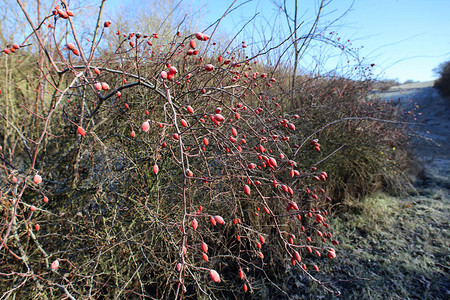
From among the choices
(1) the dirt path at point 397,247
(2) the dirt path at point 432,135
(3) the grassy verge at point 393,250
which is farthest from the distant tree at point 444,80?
(3) the grassy verge at point 393,250

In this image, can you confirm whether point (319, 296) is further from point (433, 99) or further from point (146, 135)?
point (433, 99)

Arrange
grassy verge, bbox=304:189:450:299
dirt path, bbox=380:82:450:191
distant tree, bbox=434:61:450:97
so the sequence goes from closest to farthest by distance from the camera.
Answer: grassy verge, bbox=304:189:450:299 → dirt path, bbox=380:82:450:191 → distant tree, bbox=434:61:450:97

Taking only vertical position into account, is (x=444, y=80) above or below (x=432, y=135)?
above

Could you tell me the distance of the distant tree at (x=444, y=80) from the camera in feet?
29.6

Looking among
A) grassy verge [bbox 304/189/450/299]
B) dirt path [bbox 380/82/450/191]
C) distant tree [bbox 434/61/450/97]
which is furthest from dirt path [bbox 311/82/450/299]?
distant tree [bbox 434/61/450/97]

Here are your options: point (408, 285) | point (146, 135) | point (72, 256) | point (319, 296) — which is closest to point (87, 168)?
point (146, 135)

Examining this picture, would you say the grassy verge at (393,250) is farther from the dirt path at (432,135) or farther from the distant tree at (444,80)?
the distant tree at (444,80)

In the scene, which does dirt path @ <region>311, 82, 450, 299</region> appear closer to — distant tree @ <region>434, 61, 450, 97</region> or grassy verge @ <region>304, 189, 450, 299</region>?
grassy verge @ <region>304, 189, 450, 299</region>

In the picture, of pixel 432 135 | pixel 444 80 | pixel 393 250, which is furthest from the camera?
pixel 444 80

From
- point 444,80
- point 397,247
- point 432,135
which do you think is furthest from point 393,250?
point 444,80

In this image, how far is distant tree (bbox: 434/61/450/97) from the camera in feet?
29.6

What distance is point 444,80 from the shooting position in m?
9.28

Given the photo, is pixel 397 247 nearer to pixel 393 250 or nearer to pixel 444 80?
pixel 393 250

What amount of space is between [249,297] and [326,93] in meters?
2.44
